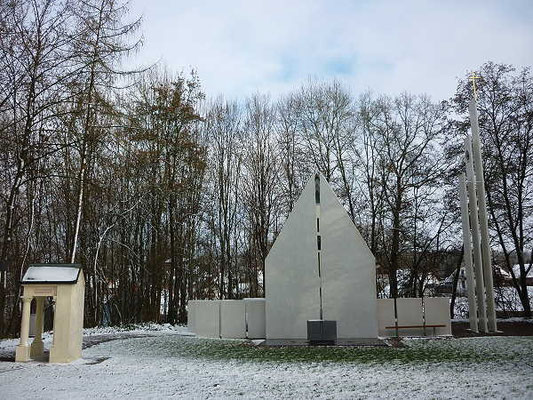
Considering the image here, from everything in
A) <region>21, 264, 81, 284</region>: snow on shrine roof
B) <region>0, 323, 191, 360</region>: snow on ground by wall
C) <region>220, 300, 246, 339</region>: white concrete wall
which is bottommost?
<region>0, 323, 191, 360</region>: snow on ground by wall

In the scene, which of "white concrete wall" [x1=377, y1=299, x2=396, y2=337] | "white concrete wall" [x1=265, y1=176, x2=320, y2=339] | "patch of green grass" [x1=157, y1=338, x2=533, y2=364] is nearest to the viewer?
"patch of green grass" [x1=157, y1=338, x2=533, y2=364]

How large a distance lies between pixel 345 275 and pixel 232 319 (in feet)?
15.5

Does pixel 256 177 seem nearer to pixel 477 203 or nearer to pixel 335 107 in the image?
pixel 335 107

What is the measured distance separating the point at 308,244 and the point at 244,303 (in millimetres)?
3443

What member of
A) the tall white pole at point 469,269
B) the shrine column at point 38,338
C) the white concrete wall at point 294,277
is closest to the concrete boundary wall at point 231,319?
the white concrete wall at point 294,277

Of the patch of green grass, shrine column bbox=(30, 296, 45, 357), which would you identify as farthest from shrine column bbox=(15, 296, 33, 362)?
the patch of green grass

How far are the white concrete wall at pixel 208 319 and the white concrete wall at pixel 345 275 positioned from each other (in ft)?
14.0

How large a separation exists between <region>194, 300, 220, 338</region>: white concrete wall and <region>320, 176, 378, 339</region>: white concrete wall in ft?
14.0

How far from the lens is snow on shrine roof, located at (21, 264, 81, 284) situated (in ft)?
38.1

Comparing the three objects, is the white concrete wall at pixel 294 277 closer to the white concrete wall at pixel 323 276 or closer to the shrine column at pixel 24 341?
the white concrete wall at pixel 323 276

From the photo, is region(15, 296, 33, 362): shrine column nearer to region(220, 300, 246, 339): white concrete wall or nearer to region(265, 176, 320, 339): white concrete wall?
region(220, 300, 246, 339): white concrete wall

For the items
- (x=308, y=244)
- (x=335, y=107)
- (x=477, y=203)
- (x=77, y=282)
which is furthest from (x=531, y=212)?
(x=77, y=282)

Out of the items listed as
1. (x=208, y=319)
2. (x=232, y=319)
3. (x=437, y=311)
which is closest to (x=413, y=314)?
(x=437, y=311)

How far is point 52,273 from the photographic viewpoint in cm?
1182
